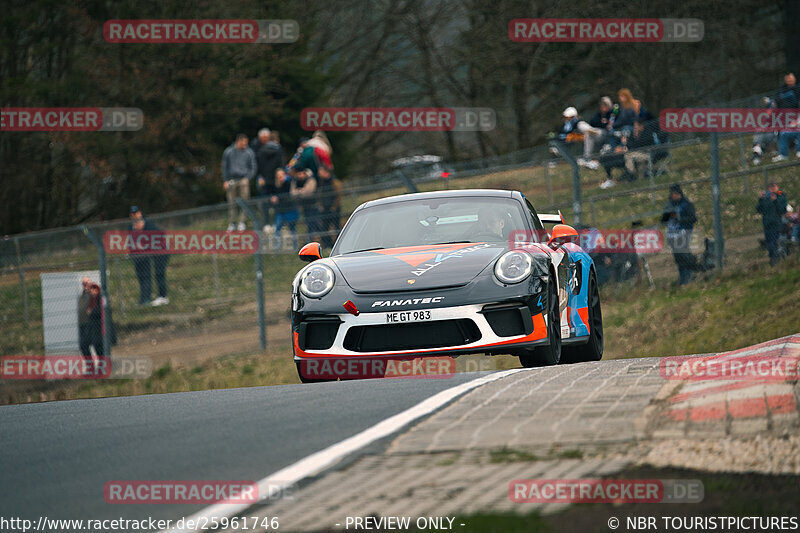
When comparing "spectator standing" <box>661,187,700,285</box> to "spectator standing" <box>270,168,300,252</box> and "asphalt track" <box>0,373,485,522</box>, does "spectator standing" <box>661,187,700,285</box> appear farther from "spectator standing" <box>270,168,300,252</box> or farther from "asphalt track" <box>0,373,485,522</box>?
"asphalt track" <box>0,373,485,522</box>

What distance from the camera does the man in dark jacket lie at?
51.9 feet

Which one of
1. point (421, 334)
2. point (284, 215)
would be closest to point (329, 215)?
point (284, 215)

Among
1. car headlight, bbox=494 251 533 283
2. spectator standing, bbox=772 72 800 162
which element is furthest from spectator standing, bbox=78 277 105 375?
spectator standing, bbox=772 72 800 162

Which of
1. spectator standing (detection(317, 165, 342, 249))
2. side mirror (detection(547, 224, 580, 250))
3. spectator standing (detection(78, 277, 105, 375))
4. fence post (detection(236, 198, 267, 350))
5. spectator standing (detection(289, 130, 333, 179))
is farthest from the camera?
spectator standing (detection(289, 130, 333, 179))

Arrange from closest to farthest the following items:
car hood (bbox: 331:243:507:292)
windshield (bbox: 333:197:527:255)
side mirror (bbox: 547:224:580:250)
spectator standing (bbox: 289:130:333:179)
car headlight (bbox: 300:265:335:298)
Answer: car hood (bbox: 331:243:507:292) → car headlight (bbox: 300:265:335:298) → side mirror (bbox: 547:224:580:250) → windshield (bbox: 333:197:527:255) → spectator standing (bbox: 289:130:333:179)

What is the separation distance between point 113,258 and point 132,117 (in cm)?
1763

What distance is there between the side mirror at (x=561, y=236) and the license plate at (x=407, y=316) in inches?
58.6

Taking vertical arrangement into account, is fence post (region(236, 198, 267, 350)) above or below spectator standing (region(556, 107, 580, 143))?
below

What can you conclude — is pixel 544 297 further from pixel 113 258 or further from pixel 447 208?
pixel 113 258

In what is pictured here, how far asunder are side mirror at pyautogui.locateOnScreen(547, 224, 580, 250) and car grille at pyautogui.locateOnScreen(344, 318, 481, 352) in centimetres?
131

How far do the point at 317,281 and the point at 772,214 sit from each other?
9.05 m

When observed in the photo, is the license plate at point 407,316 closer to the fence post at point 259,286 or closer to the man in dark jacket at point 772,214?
the fence post at point 259,286

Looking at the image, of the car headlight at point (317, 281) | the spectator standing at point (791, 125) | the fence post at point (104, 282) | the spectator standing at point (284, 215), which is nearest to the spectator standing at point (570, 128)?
the spectator standing at point (791, 125)

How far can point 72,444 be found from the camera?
657 cm
